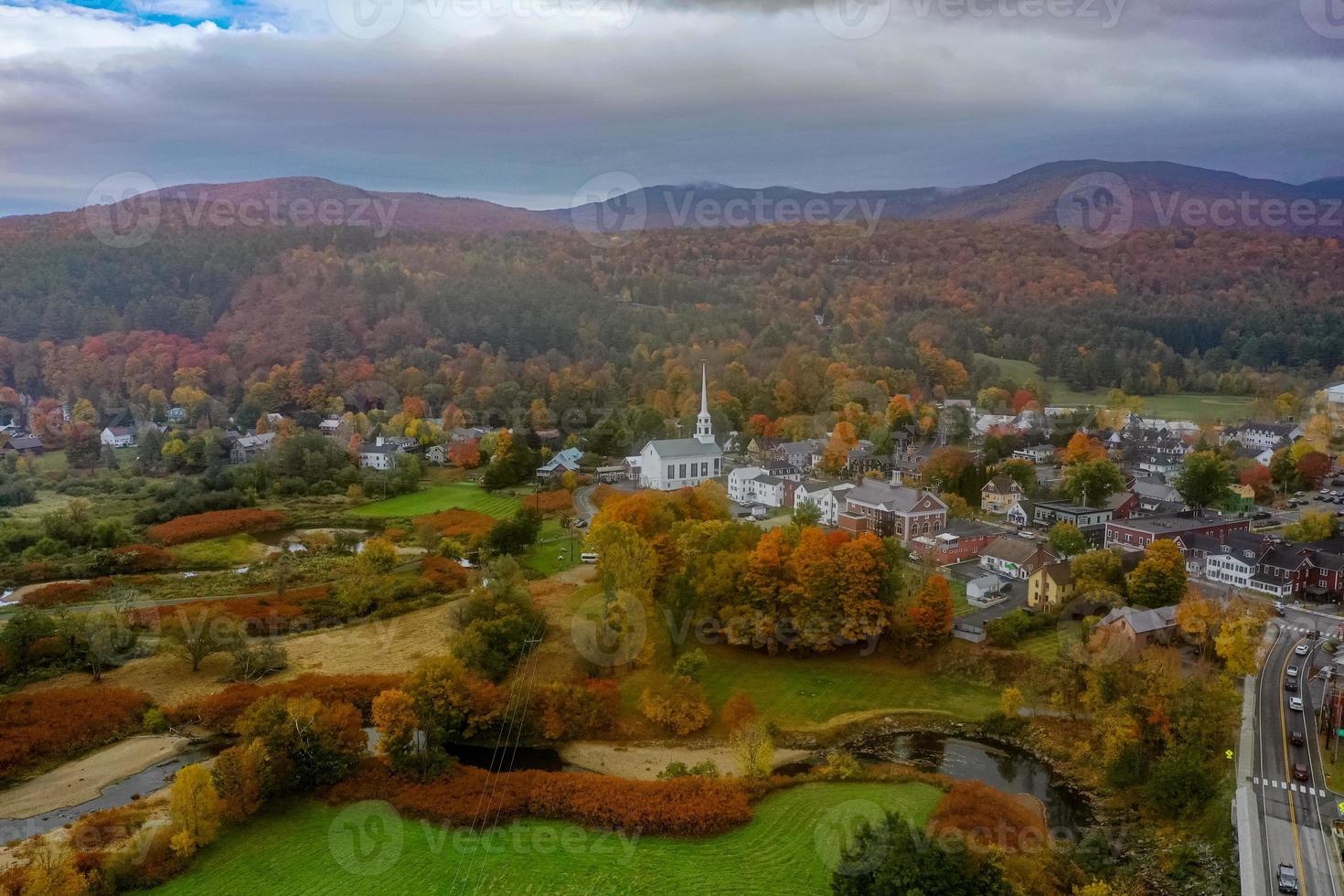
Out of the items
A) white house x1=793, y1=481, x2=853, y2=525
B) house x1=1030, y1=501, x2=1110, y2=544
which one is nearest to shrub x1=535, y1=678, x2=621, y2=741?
white house x1=793, y1=481, x2=853, y2=525

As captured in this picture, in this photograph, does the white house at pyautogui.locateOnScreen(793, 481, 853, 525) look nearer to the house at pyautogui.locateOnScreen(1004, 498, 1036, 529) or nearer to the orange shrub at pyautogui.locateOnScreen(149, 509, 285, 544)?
the house at pyautogui.locateOnScreen(1004, 498, 1036, 529)

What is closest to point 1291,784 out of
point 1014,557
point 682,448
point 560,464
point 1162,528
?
point 1014,557

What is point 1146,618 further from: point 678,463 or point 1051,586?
point 678,463

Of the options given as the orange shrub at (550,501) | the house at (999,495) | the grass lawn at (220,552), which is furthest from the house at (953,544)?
the grass lawn at (220,552)

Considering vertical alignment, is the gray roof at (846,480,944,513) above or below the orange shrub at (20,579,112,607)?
above

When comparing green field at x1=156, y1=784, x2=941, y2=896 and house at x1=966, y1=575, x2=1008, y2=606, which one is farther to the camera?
house at x1=966, y1=575, x2=1008, y2=606

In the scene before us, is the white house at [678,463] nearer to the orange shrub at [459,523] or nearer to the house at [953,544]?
the orange shrub at [459,523]
